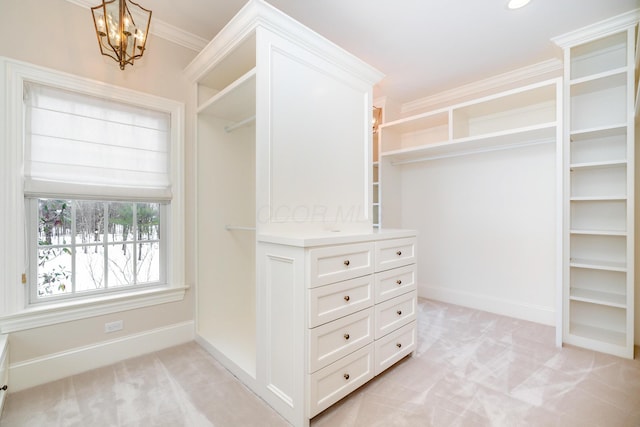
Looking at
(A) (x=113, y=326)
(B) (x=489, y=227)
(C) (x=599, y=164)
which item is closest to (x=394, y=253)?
(C) (x=599, y=164)

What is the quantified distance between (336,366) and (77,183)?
218 cm

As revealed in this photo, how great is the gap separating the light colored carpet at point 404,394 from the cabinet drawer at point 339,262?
31.3 inches

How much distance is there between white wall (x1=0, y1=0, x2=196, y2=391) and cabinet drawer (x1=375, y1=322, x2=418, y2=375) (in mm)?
1723

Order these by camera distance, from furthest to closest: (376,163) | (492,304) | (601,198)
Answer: (376,163), (492,304), (601,198)

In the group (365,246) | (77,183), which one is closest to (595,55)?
(365,246)

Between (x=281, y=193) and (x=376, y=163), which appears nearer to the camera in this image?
(x=281, y=193)

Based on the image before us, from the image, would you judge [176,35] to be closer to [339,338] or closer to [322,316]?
[322,316]

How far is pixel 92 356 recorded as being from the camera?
84.5 inches

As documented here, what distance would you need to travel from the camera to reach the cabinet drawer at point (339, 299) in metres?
1.58

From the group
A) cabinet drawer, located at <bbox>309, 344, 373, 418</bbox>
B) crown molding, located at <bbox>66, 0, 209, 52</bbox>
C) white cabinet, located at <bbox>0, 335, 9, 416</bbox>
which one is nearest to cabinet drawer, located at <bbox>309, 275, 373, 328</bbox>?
cabinet drawer, located at <bbox>309, 344, 373, 418</bbox>

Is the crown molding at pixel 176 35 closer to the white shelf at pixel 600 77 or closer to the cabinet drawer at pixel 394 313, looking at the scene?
the cabinet drawer at pixel 394 313

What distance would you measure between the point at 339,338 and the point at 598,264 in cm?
243

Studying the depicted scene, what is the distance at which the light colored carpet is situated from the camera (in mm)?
1632

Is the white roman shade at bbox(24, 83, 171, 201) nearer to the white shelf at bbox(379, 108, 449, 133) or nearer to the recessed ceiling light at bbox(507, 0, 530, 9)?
the white shelf at bbox(379, 108, 449, 133)
